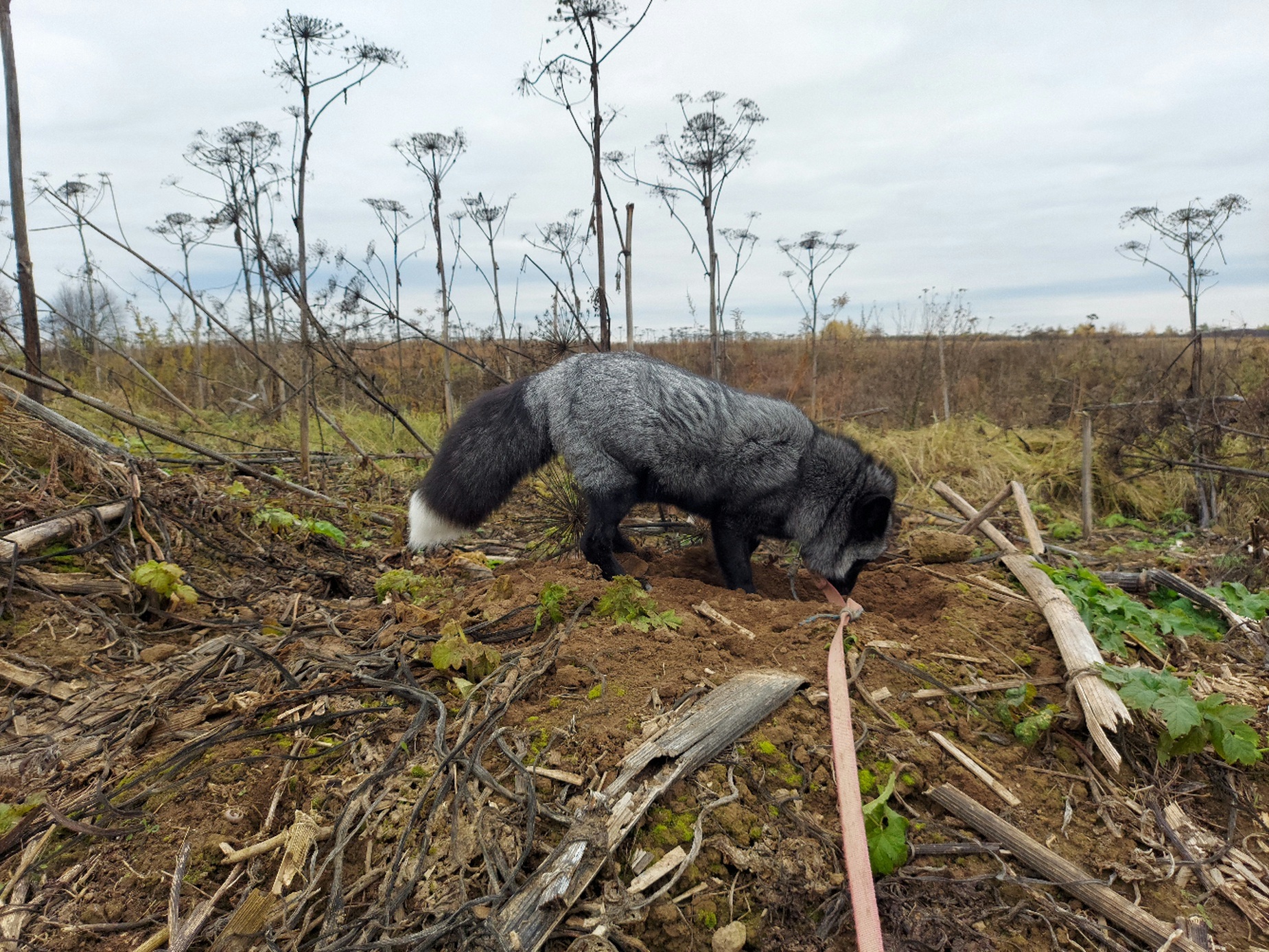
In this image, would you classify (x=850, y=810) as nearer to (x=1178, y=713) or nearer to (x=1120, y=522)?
(x=1178, y=713)

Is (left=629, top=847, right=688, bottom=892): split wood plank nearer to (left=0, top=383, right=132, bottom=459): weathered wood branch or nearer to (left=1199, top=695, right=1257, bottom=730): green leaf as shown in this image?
(left=1199, top=695, right=1257, bottom=730): green leaf

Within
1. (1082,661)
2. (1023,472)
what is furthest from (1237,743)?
(1023,472)

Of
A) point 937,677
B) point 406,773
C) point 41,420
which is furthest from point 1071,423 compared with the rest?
point 41,420

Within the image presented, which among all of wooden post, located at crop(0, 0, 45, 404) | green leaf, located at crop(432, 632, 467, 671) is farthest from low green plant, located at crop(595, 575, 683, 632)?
wooden post, located at crop(0, 0, 45, 404)

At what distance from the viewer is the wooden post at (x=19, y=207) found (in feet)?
18.4

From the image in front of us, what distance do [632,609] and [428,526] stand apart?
184 centimetres

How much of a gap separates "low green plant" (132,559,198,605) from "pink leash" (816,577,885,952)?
3559mm

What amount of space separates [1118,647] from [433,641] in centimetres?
333

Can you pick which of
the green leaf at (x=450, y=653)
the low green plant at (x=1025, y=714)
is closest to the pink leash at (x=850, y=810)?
the low green plant at (x=1025, y=714)

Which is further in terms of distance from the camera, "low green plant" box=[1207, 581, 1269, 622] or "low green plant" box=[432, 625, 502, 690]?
"low green plant" box=[1207, 581, 1269, 622]

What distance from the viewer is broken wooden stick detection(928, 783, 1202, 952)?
6.40 ft

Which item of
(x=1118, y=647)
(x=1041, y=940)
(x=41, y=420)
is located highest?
(x=41, y=420)

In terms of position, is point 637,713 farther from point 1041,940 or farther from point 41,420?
point 41,420

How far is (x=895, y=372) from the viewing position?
18.2 metres
